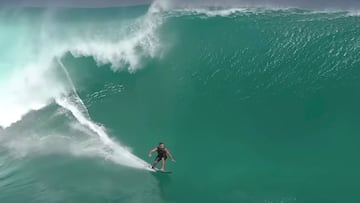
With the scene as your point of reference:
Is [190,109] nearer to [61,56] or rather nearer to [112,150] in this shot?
[112,150]

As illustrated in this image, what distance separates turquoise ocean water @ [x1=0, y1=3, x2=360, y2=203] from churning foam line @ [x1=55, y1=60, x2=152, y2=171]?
0.16ft

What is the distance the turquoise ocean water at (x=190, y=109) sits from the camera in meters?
17.6

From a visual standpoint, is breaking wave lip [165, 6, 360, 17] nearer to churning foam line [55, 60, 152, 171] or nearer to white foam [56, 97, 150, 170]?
churning foam line [55, 60, 152, 171]

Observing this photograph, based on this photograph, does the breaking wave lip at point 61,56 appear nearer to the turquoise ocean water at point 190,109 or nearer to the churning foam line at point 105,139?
the turquoise ocean water at point 190,109

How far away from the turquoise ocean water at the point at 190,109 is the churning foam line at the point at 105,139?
0.16 ft

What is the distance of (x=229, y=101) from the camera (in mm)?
20516

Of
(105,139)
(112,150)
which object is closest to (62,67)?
(105,139)

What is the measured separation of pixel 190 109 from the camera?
2067 cm

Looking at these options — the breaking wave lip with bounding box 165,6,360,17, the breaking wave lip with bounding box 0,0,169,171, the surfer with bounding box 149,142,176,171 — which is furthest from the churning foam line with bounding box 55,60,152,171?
the breaking wave lip with bounding box 165,6,360,17

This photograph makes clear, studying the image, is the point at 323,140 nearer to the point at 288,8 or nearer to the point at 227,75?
the point at 227,75

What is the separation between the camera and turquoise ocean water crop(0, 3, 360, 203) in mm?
17578

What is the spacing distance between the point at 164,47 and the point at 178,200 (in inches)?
339

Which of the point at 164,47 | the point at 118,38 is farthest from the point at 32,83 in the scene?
the point at 164,47

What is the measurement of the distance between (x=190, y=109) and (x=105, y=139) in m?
3.54
